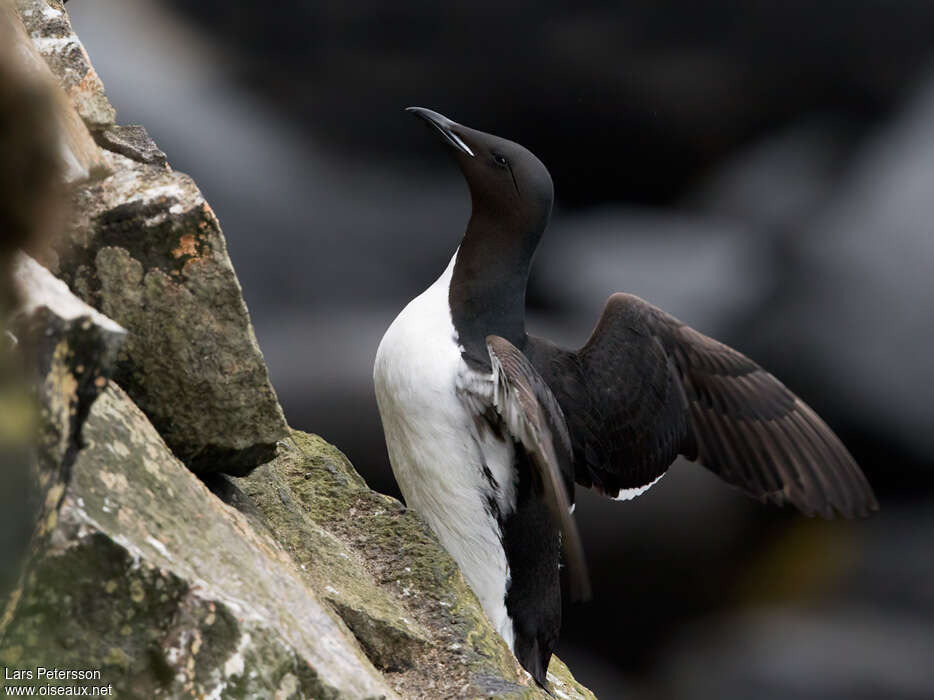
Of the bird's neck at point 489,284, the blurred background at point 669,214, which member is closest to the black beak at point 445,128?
the bird's neck at point 489,284

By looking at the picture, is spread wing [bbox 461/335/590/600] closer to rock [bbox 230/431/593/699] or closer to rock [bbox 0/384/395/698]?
rock [bbox 230/431/593/699]

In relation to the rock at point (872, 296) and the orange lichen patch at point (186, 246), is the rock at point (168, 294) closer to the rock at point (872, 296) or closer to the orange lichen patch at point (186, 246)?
the orange lichen patch at point (186, 246)

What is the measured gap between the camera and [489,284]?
11.6ft

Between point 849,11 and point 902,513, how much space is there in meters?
3.85

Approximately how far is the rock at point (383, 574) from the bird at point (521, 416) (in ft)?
1.14

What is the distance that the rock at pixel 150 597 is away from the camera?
1.63 m

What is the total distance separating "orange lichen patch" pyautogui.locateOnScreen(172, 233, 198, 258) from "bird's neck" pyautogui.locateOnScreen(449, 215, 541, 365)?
1.35m

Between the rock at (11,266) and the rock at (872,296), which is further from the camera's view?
the rock at (872,296)

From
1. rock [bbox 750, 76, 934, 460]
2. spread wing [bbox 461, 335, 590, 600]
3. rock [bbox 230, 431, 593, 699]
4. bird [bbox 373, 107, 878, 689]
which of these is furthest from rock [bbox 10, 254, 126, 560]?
rock [bbox 750, 76, 934, 460]

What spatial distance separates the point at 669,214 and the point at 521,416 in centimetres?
658

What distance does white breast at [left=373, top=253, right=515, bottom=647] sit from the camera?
11.1ft

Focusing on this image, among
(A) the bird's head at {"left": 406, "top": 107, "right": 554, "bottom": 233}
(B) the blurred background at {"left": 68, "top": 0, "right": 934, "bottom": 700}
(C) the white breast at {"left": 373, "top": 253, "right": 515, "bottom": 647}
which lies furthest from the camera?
(B) the blurred background at {"left": 68, "top": 0, "right": 934, "bottom": 700}

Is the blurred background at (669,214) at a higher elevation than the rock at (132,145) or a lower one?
lower

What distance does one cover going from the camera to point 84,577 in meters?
1.66
